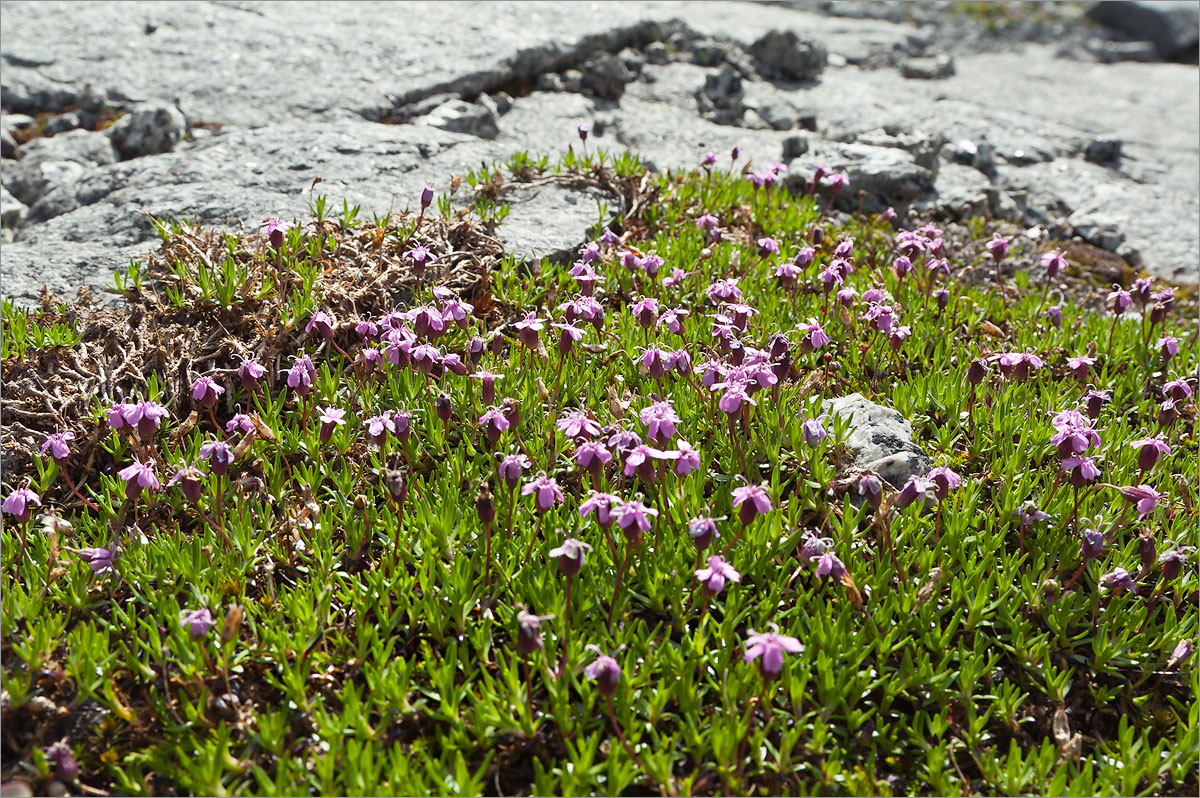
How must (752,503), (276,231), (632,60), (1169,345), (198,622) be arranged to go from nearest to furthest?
(198,622)
(752,503)
(276,231)
(1169,345)
(632,60)

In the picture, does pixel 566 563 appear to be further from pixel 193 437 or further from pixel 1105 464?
pixel 1105 464

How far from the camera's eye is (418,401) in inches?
153

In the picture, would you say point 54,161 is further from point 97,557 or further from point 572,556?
point 572,556

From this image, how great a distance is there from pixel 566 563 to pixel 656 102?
20.5 feet

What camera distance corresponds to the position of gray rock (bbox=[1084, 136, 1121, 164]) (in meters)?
7.94

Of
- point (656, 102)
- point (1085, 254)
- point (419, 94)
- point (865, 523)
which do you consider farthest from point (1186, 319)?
point (419, 94)

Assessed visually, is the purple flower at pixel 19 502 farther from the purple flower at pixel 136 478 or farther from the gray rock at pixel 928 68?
the gray rock at pixel 928 68

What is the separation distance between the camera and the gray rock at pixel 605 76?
7970 mm

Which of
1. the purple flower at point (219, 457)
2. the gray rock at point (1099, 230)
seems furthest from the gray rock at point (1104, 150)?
the purple flower at point (219, 457)

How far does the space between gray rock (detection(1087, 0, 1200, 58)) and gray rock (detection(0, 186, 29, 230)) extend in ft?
42.7

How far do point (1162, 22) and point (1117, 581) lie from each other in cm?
1209

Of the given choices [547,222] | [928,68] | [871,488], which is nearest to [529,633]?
[871,488]

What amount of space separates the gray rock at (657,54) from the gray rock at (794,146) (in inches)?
89.8

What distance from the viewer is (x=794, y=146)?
695 cm
